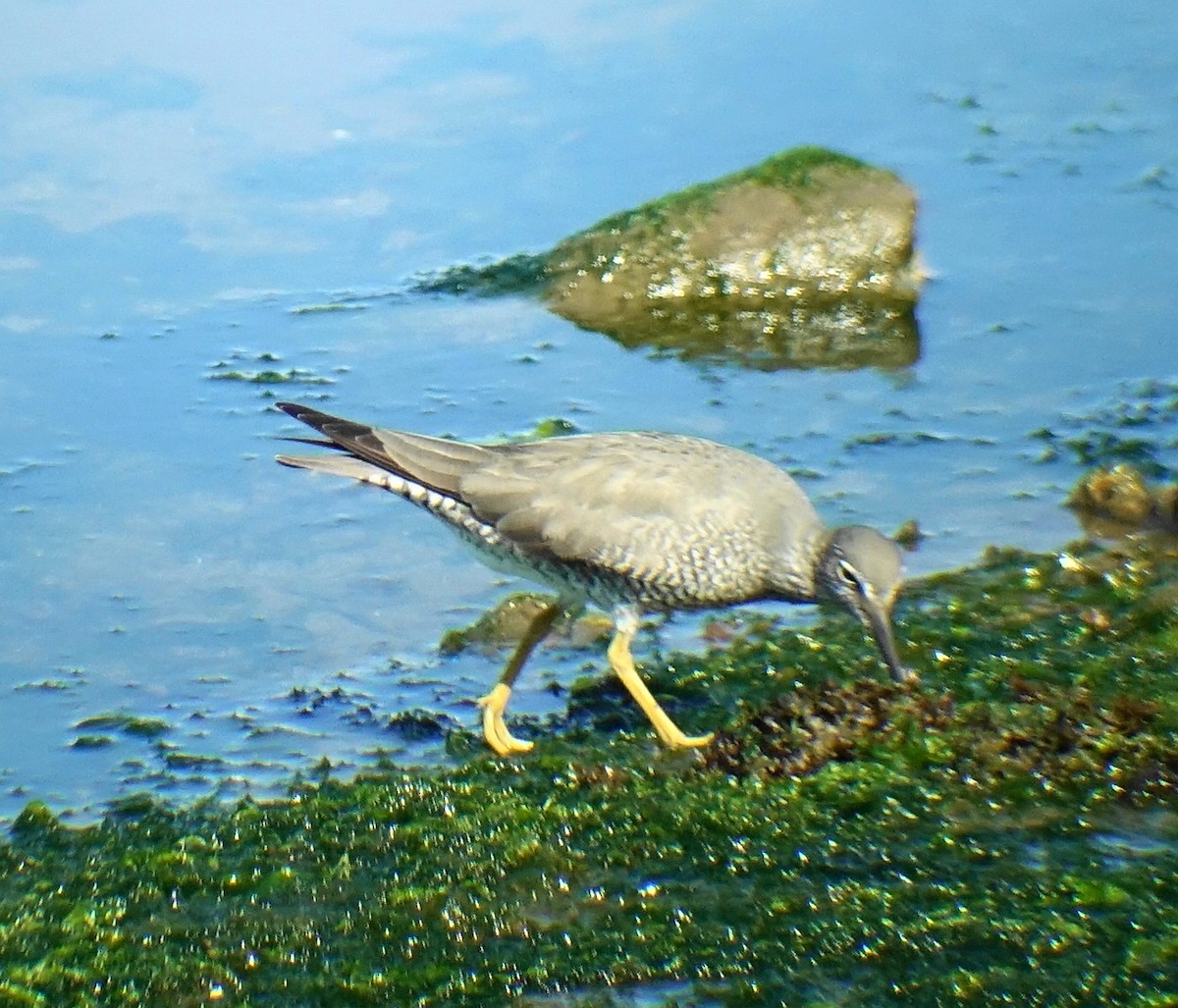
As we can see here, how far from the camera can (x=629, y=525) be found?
21.3 feet

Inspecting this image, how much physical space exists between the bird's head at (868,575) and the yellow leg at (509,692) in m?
1.20

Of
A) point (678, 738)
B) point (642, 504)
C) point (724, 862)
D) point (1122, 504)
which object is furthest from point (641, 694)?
point (1122, 504)

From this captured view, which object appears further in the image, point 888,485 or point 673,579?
point 888,485

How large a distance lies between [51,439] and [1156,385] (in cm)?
586

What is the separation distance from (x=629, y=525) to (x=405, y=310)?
460cm

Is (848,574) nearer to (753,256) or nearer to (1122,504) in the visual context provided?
(1122,504)

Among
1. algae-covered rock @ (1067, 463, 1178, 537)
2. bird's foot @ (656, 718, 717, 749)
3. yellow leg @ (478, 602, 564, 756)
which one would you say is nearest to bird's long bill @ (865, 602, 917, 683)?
bird's foot @ (656, 718, 717, 749)

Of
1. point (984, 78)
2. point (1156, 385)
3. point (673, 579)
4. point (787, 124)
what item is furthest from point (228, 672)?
point (984, 78)

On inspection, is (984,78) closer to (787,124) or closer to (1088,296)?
(787,124)

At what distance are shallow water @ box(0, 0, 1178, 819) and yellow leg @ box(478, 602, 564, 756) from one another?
0.25 m

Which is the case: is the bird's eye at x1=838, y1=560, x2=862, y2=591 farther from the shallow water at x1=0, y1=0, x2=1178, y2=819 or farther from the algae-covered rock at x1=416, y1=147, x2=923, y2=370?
the algae-covered rock at x1=416, y1=147, x2=923, y2=370

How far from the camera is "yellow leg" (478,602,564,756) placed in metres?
6.56

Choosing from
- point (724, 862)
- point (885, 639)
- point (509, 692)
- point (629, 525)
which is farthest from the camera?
point (509, 692)

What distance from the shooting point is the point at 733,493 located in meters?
6.56
